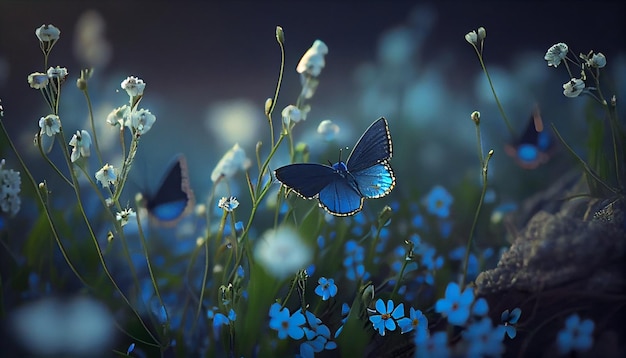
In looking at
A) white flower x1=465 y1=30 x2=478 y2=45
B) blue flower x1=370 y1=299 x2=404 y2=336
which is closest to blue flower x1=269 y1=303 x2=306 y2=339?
blue flower x1=370 y1=299 x2=404 y2=336

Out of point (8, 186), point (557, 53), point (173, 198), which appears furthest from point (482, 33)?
point (8, 186)

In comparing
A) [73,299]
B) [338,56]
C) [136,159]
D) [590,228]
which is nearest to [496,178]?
[590,228]

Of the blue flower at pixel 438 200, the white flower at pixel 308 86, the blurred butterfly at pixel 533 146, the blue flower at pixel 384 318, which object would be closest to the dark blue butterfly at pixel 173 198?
the white flower at pixel 308 86

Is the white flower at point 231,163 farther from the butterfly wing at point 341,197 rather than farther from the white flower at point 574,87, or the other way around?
the white flower at point 574,87

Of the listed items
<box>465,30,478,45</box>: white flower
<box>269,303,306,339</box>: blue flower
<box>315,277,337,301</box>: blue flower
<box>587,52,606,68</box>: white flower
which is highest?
<box>465,30,478,45</box>: white flower

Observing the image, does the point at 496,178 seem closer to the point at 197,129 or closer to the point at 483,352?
the point at 483,352

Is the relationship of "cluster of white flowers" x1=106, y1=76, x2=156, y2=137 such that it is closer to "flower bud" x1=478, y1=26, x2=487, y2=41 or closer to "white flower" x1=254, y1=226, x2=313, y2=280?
"white flower" x1=254, y1=226, x2=313, y2=280
